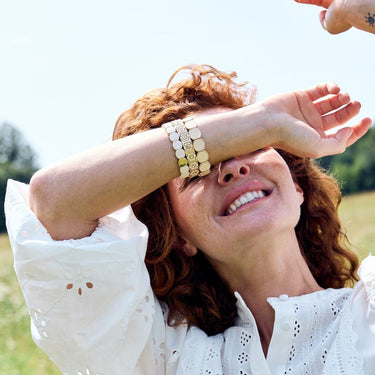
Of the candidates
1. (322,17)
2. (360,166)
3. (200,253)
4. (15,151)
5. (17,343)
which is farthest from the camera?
(15,151)

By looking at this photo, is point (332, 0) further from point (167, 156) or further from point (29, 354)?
point (29, 354)

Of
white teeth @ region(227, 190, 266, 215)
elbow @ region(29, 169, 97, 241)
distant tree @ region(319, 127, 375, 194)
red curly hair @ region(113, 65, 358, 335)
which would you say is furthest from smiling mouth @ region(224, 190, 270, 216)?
distant tree @ region(319, 127, 375, 194)

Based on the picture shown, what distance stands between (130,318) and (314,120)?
103 centimetres

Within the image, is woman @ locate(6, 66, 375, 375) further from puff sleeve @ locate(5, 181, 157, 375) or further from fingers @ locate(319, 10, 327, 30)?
fingers @ locate(319, 10, 327, 30)

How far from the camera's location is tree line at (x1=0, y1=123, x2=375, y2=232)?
51.4 metres

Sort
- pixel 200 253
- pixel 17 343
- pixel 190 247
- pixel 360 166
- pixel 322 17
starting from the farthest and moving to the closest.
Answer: pixel 360 166
pixel 17 343
pixel 200 253
pixel 190 247
pixel 322 17

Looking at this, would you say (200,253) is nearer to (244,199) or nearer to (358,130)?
(244,199)

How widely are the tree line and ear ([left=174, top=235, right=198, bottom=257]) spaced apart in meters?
41.9

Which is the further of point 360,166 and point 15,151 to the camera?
point 15,151

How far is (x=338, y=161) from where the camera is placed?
55.5 metres

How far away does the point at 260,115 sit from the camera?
6.70 feet

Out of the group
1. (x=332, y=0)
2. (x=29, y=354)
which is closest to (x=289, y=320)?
(x=332, y=0)

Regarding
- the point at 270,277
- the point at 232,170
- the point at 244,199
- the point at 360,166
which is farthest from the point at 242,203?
the point at 360,166

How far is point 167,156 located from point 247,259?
608 mm
